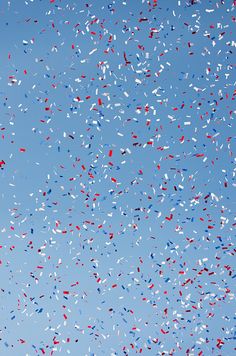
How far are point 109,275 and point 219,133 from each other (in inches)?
24.3

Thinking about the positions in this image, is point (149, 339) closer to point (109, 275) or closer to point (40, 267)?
point (109, 275)

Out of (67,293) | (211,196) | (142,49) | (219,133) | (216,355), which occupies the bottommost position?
(216,355)

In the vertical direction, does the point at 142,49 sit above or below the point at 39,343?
above

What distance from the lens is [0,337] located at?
290cm

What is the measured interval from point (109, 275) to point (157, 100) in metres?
0.63

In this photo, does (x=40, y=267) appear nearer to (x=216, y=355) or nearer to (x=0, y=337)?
(x=0, y=337)

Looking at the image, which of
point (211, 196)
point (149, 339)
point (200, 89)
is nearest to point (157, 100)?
point (200, 89)

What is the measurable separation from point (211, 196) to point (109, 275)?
44 cm

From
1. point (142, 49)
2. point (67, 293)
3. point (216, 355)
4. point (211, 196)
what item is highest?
point (142, 49)

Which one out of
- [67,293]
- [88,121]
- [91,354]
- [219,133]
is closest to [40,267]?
[67,293]

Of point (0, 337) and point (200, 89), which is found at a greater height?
point (200, 89)

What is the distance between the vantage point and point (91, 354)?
2867 mm

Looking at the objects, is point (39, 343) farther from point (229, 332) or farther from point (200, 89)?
point (200, 89)

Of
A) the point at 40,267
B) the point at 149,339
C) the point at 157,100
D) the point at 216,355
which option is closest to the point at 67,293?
the point at 40,267
